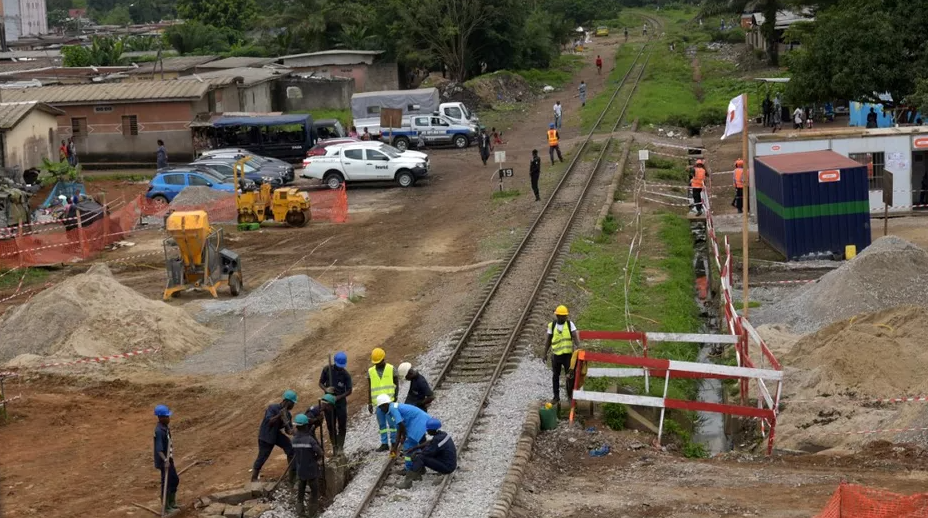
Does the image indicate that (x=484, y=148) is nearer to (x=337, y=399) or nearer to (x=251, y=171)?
(x=251, y=171)

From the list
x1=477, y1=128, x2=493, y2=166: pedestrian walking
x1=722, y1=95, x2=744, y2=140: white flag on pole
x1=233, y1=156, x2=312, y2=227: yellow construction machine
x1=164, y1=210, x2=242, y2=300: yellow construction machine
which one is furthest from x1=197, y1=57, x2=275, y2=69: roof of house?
x1=722, y1=95, x2=744, y2=140: white flag on pole

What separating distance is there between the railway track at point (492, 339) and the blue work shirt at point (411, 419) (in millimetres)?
532

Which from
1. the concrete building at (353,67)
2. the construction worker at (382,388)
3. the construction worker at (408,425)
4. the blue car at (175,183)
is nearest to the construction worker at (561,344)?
the construction worker at (382,388)

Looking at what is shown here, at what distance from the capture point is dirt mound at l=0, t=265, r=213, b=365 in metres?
21.4

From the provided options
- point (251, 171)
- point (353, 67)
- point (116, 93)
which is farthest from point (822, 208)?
point (353, 67)

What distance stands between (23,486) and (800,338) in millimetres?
12176

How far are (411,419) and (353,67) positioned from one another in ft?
175

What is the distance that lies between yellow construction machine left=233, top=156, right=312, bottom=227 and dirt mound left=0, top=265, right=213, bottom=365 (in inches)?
485

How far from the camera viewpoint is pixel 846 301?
846 inches

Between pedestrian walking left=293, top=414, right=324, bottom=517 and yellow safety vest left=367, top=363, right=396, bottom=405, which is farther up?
yellow safety vest left=367, top=363, right=396, bottom=405

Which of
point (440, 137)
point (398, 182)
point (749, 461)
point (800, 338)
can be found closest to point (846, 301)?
point (800, 338)

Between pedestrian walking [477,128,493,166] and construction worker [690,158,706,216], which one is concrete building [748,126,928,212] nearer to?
construction worker [690,158,706,216]

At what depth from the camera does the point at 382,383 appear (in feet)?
50.4

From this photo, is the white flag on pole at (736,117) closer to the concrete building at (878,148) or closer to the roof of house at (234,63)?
the concrete building at (878,148)
